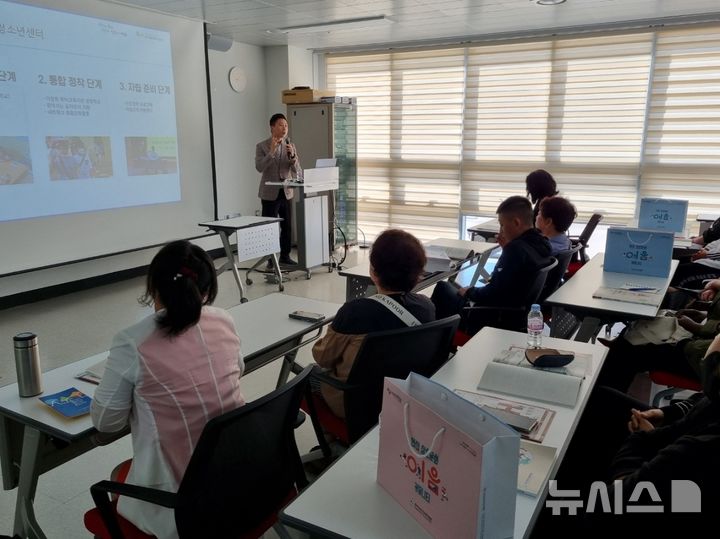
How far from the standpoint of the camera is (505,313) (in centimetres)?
298

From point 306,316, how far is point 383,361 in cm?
68

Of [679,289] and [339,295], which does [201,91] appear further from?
[679,289]

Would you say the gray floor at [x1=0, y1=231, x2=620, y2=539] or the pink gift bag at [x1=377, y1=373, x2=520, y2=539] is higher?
the pink gift bag at [x1=377, y1=373, x2=520, y2=539]

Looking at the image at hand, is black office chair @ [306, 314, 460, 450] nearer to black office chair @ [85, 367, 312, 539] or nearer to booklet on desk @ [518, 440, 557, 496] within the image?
black office chair @ [85, 367, 312, 539]

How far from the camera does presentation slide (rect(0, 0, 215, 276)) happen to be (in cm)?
432

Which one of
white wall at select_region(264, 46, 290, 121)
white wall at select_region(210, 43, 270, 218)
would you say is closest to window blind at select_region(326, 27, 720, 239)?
white wall at select_region(264, 46, 290, 121)

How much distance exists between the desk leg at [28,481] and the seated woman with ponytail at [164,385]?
35cm

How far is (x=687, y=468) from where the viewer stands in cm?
108

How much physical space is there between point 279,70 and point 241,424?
22.6ft

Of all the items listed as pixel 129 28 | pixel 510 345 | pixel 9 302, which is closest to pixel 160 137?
pixel 129 28

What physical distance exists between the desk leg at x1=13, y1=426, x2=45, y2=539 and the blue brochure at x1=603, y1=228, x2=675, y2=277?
3023mm

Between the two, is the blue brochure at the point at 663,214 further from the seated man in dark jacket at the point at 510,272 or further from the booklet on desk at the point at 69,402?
the booklet on desk at the point at 69,402

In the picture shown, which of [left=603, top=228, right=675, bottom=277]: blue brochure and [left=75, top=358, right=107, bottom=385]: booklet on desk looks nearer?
[left=75, top=358, right=107, bottom=385]: booklet on desk

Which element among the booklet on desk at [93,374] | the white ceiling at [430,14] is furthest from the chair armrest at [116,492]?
the white ceiling at [430,14]
